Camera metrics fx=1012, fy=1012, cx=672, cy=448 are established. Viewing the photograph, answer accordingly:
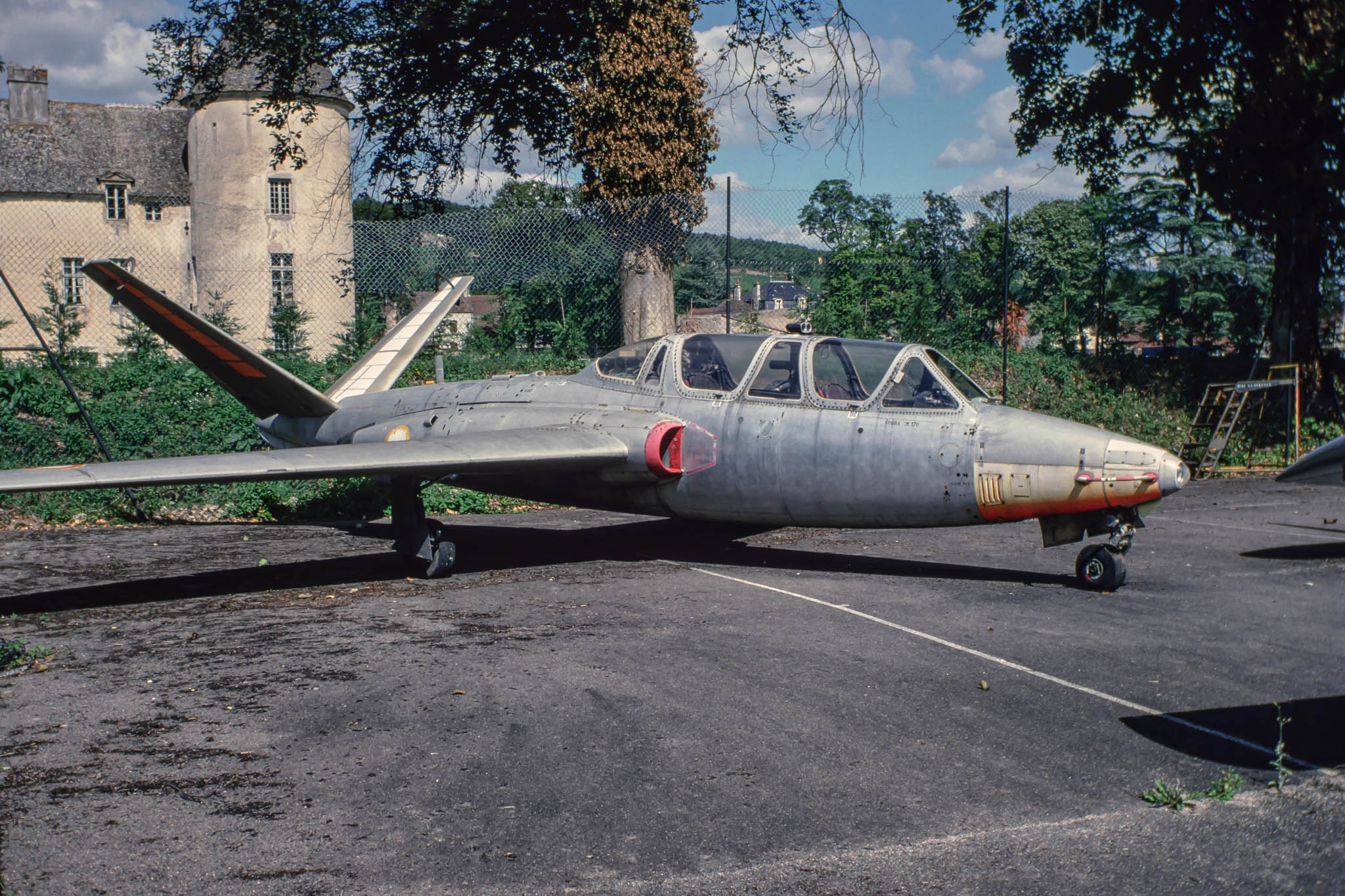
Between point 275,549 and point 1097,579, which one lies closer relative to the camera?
point 1097,579

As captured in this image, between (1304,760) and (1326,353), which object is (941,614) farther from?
(1326,353)

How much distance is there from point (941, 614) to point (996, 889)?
14.8 ft

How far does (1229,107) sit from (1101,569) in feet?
33.0

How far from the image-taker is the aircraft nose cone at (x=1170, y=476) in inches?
321

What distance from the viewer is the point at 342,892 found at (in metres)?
3.69

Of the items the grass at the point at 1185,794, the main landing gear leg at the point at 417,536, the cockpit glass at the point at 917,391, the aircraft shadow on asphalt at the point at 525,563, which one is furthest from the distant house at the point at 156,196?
the grass at the point at 1185,794

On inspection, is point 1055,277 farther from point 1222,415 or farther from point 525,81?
point 525,81

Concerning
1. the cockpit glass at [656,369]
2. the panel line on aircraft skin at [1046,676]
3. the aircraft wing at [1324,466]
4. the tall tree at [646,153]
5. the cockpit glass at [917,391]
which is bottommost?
the panel line on aircraft skin at [1046,676]

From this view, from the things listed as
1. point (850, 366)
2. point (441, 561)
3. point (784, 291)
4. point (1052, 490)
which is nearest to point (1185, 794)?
point (1052, 490)

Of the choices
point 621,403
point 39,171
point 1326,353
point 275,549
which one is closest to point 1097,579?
point 621,403

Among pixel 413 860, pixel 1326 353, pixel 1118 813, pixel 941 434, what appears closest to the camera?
pixel 413 860

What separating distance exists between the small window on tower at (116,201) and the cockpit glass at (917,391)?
43994 millimetres

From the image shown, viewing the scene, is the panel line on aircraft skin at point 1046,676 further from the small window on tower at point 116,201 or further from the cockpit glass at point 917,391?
the small window on tower at point 116,201

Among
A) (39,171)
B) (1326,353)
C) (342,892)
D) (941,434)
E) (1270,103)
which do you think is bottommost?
(342,892)
